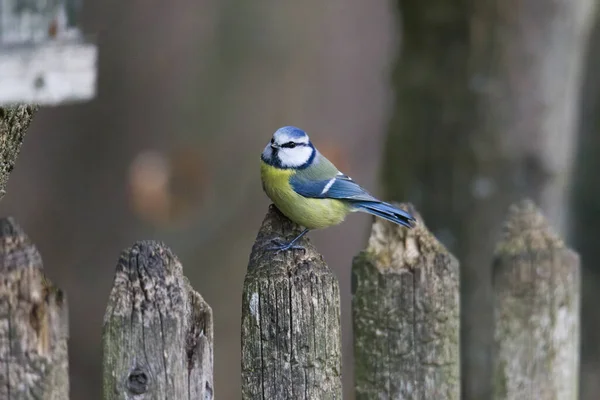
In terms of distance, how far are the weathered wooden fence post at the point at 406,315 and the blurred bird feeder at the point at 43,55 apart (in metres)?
0.82

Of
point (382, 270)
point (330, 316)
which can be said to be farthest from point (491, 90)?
point (330, 316)

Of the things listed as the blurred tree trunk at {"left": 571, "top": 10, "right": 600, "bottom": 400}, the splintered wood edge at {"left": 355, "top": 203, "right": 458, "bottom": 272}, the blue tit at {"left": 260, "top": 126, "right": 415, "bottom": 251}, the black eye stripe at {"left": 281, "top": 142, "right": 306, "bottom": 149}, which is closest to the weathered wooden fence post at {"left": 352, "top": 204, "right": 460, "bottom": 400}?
the splintered wood edge at {"left": 355, "top": 203, "right": 458, "bottom": 272}

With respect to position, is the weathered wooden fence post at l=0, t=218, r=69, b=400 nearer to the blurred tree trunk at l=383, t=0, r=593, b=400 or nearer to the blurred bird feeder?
the blurred bird feeder

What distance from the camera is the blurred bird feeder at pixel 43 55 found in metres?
1.93

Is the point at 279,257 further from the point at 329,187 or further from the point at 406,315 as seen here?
the point at 329,187

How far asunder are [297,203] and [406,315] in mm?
687

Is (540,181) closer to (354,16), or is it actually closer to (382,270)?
(382,270)

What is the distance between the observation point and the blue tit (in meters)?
2.63

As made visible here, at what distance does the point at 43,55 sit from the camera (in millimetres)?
2020

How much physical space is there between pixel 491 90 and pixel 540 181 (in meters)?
0.44

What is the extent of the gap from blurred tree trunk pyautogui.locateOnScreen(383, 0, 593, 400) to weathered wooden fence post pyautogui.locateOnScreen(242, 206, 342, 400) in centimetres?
187

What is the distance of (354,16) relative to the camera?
6.11 meters

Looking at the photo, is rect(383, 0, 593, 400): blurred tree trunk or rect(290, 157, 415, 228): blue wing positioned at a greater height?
rect(383, 0, 593, 400): blurred tree trunk

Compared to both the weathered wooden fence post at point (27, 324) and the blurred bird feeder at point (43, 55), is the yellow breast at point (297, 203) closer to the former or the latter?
the blurred bird feeder at point (43, 55)
